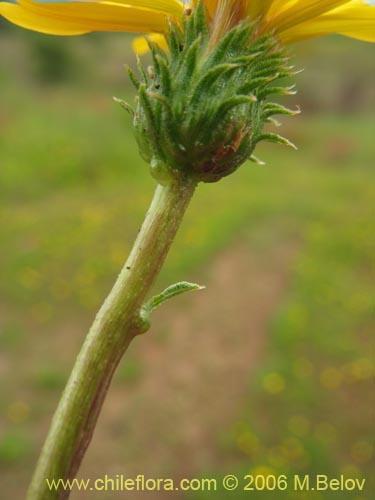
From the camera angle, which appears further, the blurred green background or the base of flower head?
the blurred green background

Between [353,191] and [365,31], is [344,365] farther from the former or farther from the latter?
[353,191]

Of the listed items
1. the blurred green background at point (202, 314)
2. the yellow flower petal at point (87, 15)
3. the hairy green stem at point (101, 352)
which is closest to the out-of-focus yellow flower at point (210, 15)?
the yellow flower petal at point (87, 15)

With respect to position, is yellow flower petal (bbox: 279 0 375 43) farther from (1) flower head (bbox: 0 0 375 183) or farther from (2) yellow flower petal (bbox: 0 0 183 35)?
(2) yellow flower petal (bbox: 0 0 183 35)

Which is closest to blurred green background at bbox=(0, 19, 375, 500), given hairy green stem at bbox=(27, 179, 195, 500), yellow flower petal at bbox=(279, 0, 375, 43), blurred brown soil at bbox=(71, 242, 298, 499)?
blurred brown soil at bbox=(71, 242, 298, 499)

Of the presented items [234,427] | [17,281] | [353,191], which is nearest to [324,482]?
[234,427]

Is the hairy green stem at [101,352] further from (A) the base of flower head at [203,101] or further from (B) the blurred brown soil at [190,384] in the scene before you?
(B) the blurred brown soil at [190,384]

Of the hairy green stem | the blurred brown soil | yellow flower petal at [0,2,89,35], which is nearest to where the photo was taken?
the hairy green stem

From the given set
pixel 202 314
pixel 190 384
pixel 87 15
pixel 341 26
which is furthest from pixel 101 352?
pixel 202 314
